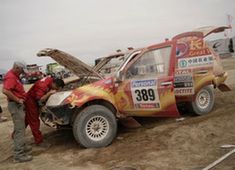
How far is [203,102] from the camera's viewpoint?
9.30 m

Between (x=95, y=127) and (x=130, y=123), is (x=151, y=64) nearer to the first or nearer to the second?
(x=130, y=123)

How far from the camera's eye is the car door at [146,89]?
25.6 feet

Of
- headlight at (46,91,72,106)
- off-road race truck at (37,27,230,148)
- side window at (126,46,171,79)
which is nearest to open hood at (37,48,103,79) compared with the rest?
off-road race truck at (37,27,230,148)

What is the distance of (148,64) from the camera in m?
8.09

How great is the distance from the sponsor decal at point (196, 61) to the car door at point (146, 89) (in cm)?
46

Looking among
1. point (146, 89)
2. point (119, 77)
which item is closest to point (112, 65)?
point (119, 77)

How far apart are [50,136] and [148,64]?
2971mm

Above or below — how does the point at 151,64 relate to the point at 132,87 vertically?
above

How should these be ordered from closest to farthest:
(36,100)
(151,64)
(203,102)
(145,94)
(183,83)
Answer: (145,94) → (36,100) → (151,64) → (183,83) → (203,102)

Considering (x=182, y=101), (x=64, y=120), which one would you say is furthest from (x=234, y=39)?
(x=64, y=120)

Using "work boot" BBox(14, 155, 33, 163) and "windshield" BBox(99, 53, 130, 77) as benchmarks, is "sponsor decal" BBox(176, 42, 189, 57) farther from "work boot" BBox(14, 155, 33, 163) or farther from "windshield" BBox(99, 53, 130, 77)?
"work boot" BBox(14, 155, 33, 163)

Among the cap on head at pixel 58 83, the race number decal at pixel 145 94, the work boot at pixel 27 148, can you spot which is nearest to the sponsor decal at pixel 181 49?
the race number decal at pixel 145 94

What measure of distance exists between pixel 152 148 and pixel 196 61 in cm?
291

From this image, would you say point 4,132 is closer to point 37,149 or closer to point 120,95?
point 37,149
